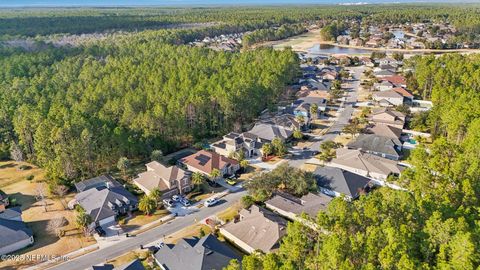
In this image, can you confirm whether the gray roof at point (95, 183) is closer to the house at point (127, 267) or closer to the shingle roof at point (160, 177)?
the shingle roof at point (160, 177)

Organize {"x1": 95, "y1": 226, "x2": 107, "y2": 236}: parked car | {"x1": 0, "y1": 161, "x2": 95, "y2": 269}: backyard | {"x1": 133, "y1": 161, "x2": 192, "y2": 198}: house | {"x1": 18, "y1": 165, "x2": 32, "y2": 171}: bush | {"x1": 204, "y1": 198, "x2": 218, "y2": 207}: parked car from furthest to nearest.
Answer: {"x1": 18, "y1": 165, "x2": 32, "y2": 171}: bush
{"x1": 133, "y1": 161, "x2": 192, "y2": 198}: house
{"x1": 204, "y1": 198, "x2": 218, "y2": 207}: parked car
{"x1": 95, "y1": 226, "x2": 107, "y2": 236}: parked car
{"x1": 0, "y1": 161, "x2": 95, "y2": 269}: backyard

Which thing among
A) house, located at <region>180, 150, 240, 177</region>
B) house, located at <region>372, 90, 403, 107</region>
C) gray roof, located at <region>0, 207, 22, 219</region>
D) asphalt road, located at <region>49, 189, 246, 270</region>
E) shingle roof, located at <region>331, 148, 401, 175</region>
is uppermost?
house, located at <region>372, 90, 403, 107</region>

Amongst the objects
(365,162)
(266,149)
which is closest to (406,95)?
(365,162)

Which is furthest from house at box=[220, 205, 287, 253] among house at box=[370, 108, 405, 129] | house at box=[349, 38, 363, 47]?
house at box=[349, 38, 363, 47]

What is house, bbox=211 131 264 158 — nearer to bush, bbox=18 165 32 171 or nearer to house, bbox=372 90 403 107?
bush, bbox=18 165 32 171

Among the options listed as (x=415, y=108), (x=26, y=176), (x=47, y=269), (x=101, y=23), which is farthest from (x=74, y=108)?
(x=101, y=23)
